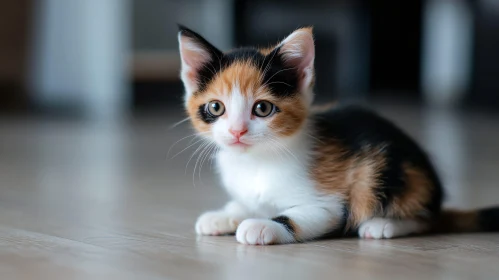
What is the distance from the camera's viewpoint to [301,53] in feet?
5.21

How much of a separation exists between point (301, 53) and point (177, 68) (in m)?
4.85

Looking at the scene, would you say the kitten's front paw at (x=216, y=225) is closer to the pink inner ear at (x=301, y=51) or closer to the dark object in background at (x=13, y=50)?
the pink inner ear at (x=301, y=51)

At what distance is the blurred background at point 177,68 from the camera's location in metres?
3.98

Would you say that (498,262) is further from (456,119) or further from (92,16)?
(92,16)

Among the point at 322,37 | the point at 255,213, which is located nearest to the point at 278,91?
the point at 255,213

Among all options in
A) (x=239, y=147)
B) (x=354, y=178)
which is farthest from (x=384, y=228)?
(x=239, y=147)

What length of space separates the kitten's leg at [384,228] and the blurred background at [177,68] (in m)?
1.48

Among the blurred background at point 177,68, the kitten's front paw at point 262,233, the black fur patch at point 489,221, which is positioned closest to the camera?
the kitten's front paw at point 262,233

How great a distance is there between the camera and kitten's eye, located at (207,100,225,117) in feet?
5.08

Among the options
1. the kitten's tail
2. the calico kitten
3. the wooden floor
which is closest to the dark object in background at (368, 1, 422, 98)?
the wooden floor

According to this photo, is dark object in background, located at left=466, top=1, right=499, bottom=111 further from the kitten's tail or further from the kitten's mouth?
the kitten's mouth

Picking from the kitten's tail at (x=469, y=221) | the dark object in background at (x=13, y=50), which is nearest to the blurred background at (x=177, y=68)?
the dark object in background at (x=13, y=50)

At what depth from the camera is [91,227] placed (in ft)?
5.63

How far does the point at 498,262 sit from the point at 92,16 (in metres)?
4.98
